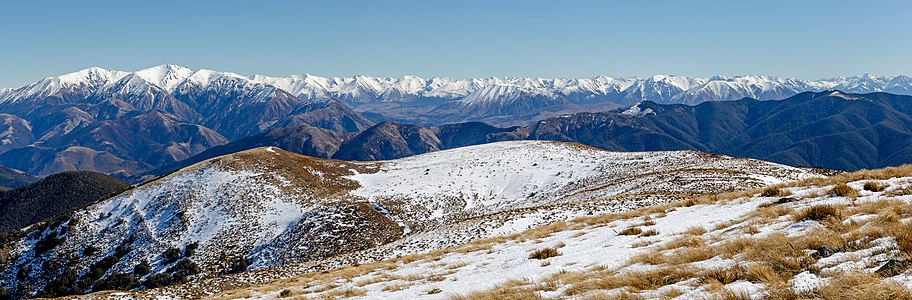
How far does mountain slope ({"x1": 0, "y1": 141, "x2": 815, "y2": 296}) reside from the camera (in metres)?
40.5

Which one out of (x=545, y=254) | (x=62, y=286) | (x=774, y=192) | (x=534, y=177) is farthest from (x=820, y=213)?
(x=62, y=286)

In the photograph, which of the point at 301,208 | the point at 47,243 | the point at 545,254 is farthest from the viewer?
the point at 301,208

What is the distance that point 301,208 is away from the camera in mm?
50219

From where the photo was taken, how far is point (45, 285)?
43000 mm

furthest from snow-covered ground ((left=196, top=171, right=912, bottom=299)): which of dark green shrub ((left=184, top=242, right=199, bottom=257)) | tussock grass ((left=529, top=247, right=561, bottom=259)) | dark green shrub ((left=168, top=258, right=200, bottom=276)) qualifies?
dark green shrub ((left=184, top=242, right=199, bottom=257))

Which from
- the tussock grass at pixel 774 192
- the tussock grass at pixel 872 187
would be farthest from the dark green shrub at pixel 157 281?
the tussock grass at pixel 872 187

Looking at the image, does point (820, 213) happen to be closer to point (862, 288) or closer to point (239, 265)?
point (862, 288)

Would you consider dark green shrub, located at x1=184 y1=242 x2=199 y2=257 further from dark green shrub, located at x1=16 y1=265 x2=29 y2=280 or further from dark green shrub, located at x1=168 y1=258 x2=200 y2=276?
dark green shrub, located at x1=16 y1=265 x2=29 y2=280

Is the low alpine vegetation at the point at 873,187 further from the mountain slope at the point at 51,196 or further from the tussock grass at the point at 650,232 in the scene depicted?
the mountain slope at the point at 51,196

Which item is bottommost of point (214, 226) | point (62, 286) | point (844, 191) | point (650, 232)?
point (62, 286)

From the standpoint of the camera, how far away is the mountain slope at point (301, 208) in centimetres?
4050

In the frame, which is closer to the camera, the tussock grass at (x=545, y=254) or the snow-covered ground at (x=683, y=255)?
the snow-covered ground at (x=683, y=255)

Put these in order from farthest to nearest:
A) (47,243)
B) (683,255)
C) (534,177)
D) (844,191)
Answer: (534,177), (47,243), (844,191), (683,255)

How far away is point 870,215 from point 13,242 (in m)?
73.3
